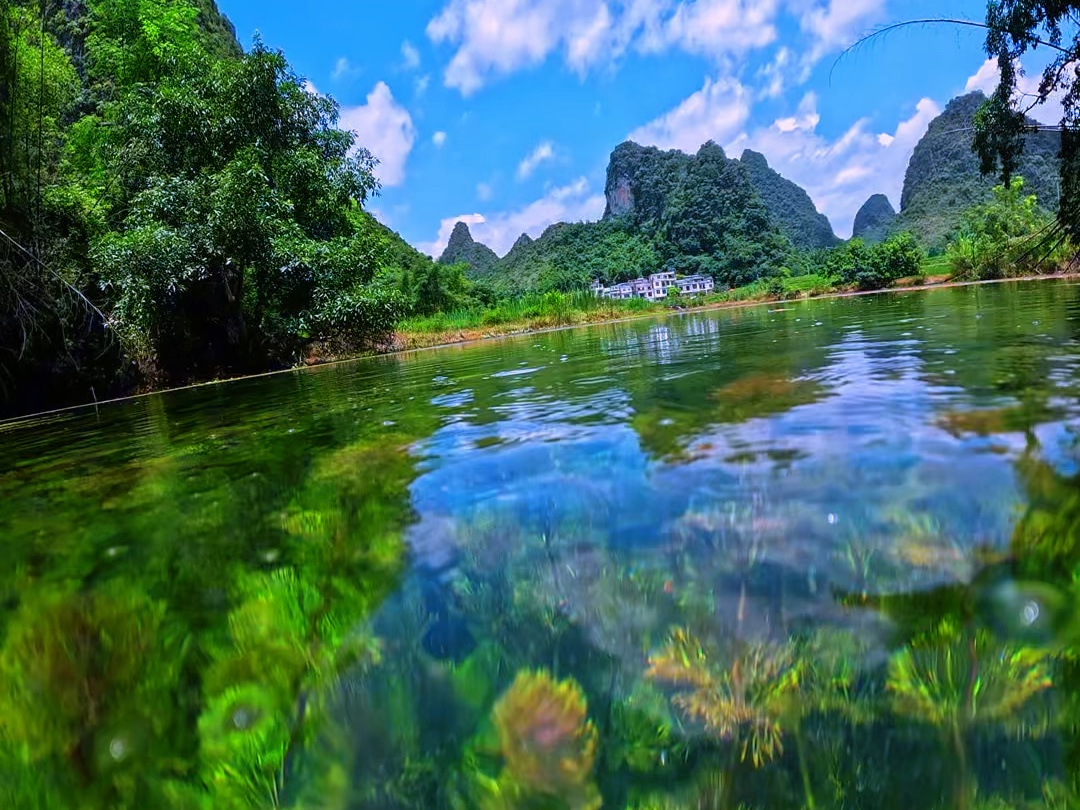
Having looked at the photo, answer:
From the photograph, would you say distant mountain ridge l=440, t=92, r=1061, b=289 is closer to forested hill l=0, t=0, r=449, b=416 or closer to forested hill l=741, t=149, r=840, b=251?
forested hill l=741, t=149, r=840, b=251

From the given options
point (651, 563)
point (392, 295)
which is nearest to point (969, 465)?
point (651, 563)

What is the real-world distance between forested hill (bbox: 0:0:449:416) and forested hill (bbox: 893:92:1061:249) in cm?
7342

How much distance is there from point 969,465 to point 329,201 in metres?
16.6

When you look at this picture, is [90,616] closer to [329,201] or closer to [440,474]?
[440,474]

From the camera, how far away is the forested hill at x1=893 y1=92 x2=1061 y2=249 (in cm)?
7025

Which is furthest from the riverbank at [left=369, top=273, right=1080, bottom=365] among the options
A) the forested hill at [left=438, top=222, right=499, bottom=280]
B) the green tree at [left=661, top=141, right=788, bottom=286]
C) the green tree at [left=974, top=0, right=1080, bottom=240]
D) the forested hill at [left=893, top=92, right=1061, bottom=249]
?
the forested hill at [left=438, top=222, right=499, bottom=280]

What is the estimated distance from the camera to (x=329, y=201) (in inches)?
631

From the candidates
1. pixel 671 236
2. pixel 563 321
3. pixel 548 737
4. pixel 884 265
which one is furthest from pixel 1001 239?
pixel 671 236

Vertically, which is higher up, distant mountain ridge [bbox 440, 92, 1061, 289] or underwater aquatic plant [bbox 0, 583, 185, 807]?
distant mountain ridge [bbox 440, 92, 1061, 289]

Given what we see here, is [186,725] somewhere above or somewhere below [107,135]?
below

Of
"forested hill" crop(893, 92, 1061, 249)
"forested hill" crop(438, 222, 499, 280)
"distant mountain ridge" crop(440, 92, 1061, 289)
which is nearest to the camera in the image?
"forested hill" crop(893, 92, 1061, 249)

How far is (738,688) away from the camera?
131 cm

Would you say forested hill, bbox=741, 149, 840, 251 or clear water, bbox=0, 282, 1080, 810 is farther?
forested hill, bbox=741, 149, 840, 251

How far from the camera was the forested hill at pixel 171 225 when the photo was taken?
10.4 meters
